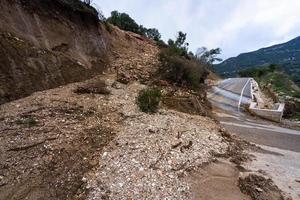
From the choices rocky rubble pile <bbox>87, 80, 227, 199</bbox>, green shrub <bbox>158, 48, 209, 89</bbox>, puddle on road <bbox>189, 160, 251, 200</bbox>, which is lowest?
puddle on road <bbox>189, 160, 251, 200</bbox>

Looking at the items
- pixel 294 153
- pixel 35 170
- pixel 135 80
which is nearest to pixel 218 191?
pixel 35 170

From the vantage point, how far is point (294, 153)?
11.0 meters

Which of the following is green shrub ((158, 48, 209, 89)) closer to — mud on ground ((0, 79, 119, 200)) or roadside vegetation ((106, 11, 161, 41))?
mud on ground ((0, 79, 119, 200))

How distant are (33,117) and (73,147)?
68.6 inches

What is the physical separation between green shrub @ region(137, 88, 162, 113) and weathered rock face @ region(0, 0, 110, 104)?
301cm

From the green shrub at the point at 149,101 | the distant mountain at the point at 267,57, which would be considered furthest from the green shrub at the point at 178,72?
the distant mountain at the point at 267,57

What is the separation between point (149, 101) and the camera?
418 inches

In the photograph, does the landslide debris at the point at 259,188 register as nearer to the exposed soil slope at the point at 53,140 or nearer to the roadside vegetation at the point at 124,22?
the exposed soil slope at the point at 53,140

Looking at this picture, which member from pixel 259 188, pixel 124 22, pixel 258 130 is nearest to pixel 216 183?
pixel 259 188

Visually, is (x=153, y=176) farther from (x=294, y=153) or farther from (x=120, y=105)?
(x=294, y=153)

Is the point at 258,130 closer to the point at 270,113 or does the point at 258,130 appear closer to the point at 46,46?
the point at 270,113

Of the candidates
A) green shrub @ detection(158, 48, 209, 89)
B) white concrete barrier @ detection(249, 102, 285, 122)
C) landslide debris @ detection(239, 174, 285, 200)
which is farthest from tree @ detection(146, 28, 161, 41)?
landslide debris @ detection(239, 174, 285, 200)

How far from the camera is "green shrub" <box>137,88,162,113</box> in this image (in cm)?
1029

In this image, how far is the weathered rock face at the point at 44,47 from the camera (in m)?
9.30
